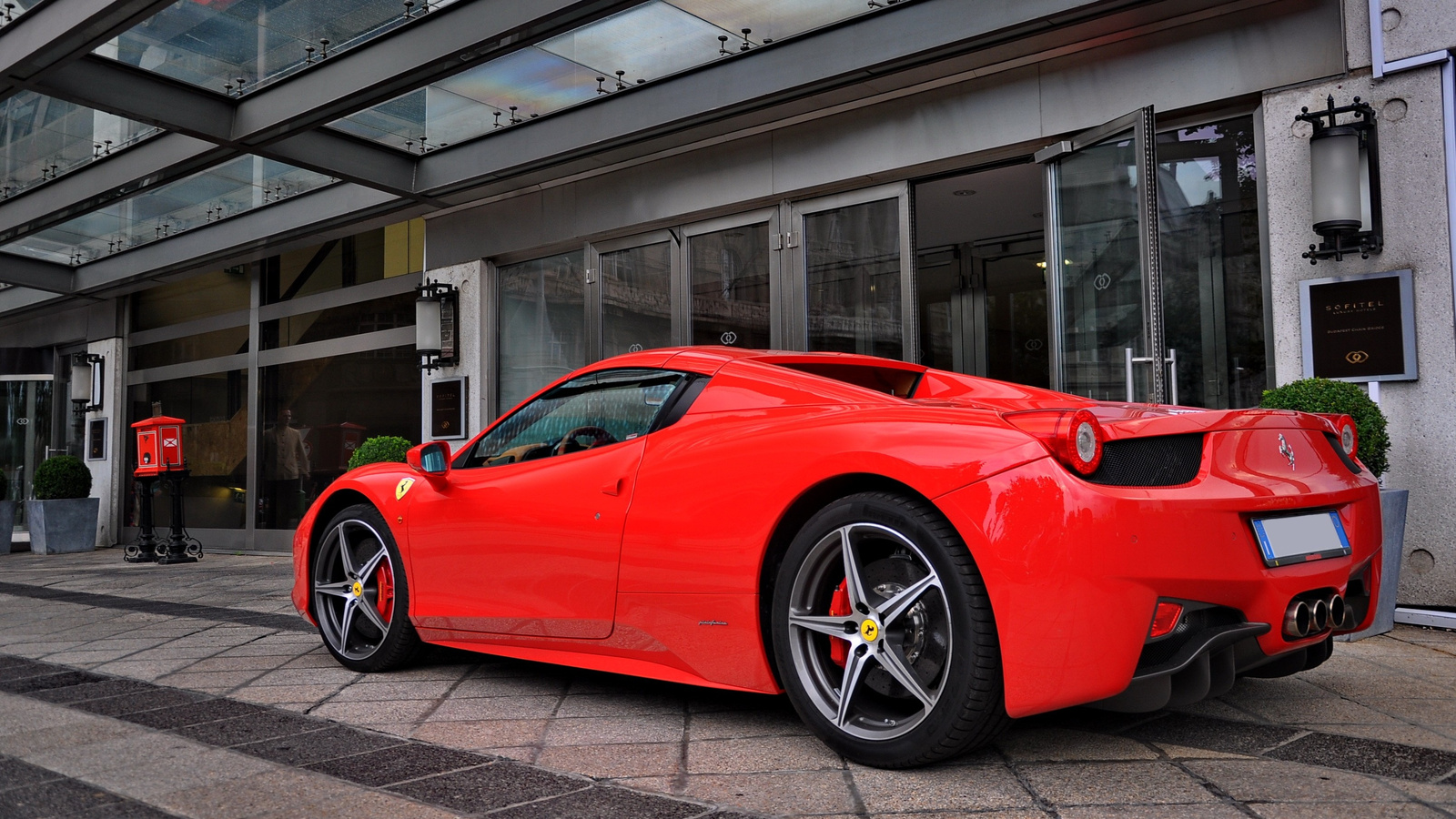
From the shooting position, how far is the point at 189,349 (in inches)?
533

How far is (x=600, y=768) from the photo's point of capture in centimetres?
252

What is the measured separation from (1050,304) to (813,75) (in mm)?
2139

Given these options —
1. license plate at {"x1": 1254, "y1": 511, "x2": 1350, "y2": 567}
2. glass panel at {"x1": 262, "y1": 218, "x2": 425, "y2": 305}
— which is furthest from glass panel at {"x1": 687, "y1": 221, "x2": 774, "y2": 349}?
license plate at {"x1": 1254, "y1": 511, "x2": 1350, "y2": 567}

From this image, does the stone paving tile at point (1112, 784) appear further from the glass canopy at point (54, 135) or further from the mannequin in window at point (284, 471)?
the mannequin in window at point (284, 471)

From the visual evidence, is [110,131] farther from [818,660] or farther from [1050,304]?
[818,660]

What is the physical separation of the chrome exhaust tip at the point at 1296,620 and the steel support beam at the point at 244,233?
8.56 meters

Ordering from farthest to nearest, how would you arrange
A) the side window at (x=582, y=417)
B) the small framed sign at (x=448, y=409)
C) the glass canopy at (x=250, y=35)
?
the small framed sign at (x=448, y=409) < the glass canopy at (x=250, y=35) < the side window at (x=582, y=417)

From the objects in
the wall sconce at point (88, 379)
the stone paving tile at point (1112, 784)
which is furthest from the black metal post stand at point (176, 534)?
the stone paving tile at point (1112, 784)

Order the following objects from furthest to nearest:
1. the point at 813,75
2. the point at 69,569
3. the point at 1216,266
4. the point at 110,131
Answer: the point at 69,569 → the point at 110,131 → the point at 813,75 → the point at 1216,266

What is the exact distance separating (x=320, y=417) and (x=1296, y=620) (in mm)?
11016

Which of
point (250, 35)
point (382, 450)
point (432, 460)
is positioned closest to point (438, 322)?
point (382, 450)

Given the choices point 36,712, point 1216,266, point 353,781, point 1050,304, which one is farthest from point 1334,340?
point 36,712

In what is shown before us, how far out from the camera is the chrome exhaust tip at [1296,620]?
7.63 ft

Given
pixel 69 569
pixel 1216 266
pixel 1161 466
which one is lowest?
pixel 69 569
